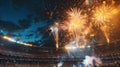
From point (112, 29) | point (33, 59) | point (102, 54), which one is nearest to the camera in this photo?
point (33, 59)

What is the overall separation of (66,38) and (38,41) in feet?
26.0

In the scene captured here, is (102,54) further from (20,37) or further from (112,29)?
(20,37)

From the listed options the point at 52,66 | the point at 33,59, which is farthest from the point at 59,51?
the point at 33,59

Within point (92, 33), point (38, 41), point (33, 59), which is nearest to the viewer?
point (33, 59)

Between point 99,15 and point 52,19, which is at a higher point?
point 52,19

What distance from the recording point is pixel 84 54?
1501 inches

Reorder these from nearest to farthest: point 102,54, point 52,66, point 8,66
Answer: point 8,66 < point 52,66 < point 102,54

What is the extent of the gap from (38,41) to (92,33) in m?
14.5

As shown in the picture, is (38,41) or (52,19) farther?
(38,41)

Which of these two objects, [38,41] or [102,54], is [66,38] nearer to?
[38,41]

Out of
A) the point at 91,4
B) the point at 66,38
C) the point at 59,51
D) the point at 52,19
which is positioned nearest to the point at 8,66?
the point at 59,51

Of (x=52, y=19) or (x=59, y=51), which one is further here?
(x=52, y=19)

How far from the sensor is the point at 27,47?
3584 cm

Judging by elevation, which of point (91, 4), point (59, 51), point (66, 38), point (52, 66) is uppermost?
point (91, 4)
